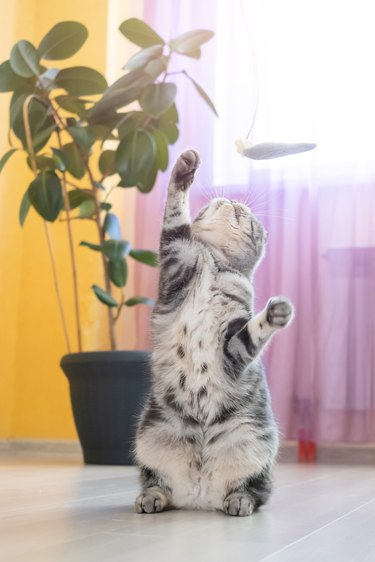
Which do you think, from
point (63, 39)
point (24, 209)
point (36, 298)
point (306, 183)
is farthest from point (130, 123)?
point (36, 298)

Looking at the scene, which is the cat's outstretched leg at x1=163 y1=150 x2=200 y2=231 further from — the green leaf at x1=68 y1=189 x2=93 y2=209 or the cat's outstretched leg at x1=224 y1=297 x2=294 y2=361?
the green leaf at x1=68 y1=189 x2=93 y2=209

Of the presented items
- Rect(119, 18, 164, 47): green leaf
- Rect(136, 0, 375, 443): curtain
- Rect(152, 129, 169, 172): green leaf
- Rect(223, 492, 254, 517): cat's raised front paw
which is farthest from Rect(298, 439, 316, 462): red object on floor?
Rect(223, 492, 254, 517): cat's raised front paw

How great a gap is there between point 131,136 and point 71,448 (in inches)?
52.8

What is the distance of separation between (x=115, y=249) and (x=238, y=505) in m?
1.35

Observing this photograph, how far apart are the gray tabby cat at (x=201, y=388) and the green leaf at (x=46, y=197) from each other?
1127mm

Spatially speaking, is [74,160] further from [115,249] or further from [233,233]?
[233,233]

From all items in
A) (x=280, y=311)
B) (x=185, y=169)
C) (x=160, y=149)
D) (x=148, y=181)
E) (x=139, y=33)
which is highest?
(x=139, y=33)

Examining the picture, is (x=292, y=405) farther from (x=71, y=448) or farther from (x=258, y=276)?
(x=71, y=448)

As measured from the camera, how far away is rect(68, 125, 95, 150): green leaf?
244 centimetres

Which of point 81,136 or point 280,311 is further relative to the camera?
point 81,136

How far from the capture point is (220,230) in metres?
1.36

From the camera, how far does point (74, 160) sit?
2596mm

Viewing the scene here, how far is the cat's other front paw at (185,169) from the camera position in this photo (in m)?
1.29

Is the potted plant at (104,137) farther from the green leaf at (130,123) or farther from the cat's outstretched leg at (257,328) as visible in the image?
the cat's outstretched leg at (257,328)
